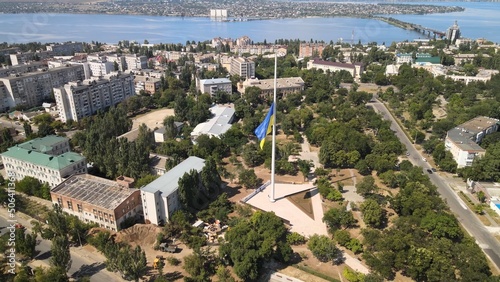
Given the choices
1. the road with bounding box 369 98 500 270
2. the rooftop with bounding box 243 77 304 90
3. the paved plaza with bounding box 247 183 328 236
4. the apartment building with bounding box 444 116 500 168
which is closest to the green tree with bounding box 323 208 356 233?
the paved plaza with bounding box 247 183 328 236

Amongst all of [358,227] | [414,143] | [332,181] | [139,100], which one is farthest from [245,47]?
[358,227]

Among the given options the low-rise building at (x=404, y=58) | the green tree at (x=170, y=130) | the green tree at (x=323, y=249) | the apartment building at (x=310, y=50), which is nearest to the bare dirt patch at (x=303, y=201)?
the green tree at (x=323, y=249)

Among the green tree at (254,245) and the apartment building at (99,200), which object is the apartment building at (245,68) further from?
the green tree at (254,245)

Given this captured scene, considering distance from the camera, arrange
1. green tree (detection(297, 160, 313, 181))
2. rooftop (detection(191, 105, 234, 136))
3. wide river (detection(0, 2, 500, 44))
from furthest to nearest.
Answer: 1. wide river (detection(0, 2, 500, 44))
2. rooftop (detection(191, 105, 234, 136))
3. green tree (detection(297, 160, 313, 181))

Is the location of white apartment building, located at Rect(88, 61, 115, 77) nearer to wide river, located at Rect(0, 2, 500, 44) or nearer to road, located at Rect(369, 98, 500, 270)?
wide river, located at Rect(0, 2, 500, 44)

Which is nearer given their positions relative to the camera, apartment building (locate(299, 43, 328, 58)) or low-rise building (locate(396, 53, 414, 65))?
low-rise building (locate(396, 53, 414, 65))

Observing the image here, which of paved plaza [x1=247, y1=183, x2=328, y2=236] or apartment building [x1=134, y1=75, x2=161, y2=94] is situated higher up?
apartment building [x1=134, y1=75, x2=161, y2=94]

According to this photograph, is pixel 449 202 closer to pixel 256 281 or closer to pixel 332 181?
pixel 332 181

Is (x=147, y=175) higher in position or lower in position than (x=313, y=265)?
higher

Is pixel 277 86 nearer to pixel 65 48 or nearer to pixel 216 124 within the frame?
pixel 216 124
